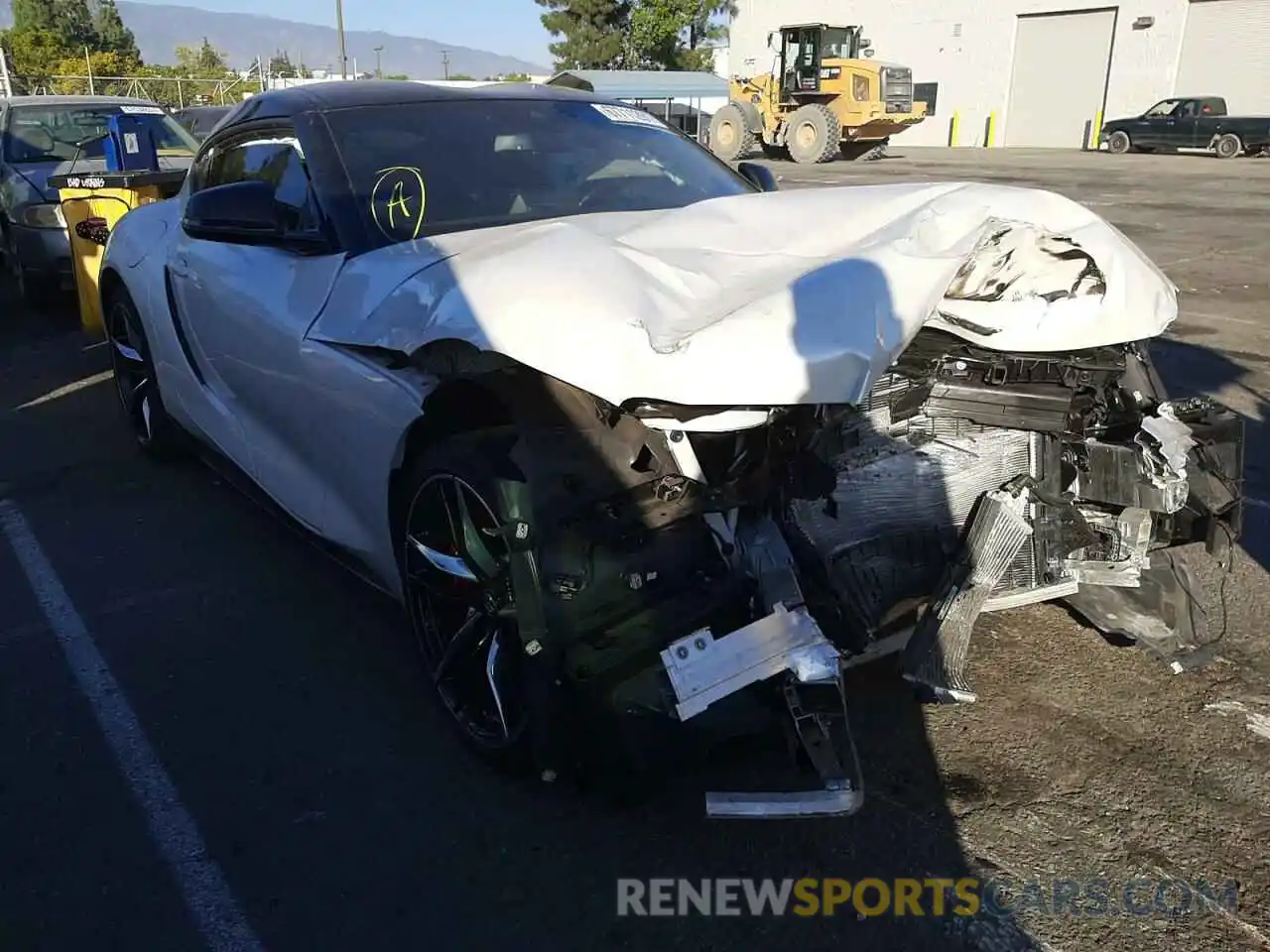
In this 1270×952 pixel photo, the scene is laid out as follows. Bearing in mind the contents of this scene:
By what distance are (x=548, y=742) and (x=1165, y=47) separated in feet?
125

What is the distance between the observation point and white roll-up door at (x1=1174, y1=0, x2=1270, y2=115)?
102 feet

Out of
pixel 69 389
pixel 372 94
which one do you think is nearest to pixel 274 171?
pixel 372 94

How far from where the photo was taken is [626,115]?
161 inches

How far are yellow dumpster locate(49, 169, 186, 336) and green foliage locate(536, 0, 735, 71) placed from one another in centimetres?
4537

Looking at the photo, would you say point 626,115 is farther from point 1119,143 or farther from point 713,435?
point 1119,143

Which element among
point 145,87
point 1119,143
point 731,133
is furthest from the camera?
point 145,87

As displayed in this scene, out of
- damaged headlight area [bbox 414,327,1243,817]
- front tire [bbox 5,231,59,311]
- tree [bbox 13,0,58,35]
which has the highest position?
tree [bbox 13,0,58,35]

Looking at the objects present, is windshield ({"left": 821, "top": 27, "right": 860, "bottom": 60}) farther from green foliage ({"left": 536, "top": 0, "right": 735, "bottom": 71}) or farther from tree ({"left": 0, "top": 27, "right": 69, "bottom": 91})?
tree ({"left": 0, "top": 27, "right": 69, "bottom": 91})

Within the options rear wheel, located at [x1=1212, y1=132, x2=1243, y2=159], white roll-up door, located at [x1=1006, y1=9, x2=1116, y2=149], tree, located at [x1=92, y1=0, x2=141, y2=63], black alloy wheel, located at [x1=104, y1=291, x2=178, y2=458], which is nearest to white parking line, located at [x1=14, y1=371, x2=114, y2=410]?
black alloy wheel, located at [x1=104, y1=291, x2=178, y2=458]

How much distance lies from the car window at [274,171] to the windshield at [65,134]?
5.88 metres

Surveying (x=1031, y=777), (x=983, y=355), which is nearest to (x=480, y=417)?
(x=983, y=355)

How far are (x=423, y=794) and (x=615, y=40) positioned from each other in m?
52.9

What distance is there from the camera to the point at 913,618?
2709 millimetres

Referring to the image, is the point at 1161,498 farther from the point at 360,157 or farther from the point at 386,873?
the point at 360,157
